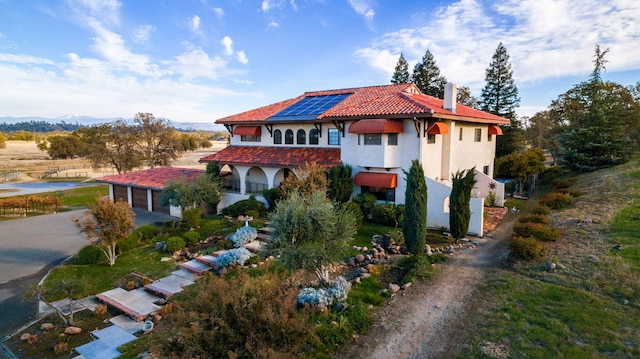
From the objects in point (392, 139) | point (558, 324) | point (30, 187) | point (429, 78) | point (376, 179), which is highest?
point (429, 78)

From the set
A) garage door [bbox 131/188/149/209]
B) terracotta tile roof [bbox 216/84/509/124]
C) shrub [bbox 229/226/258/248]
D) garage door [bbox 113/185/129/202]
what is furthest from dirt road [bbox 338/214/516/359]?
garage door [bbox 113/185/129/202]

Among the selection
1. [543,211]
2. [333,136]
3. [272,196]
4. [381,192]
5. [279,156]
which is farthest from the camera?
[279,156]

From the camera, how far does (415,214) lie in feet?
53.1

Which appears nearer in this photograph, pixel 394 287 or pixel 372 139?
pixel 394 287

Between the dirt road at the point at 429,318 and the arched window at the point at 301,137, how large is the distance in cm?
1653

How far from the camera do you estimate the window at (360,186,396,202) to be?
23761 millimetres

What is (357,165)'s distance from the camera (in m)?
24.3

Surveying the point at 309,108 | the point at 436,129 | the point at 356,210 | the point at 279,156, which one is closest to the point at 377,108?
the point at 436,129

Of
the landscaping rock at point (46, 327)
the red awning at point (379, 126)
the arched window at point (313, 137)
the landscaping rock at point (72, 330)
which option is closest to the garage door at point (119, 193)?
the arched window at point (313, 137)

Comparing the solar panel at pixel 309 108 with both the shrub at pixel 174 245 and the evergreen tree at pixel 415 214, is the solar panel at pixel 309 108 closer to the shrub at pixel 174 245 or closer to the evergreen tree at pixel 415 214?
the evergreen tree at pixel 415 214

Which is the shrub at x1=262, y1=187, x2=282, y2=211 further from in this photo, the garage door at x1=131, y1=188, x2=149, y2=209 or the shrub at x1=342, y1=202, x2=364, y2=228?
the garage door at x1=131, y1=188, x2=149, y2=209

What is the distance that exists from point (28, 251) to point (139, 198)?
1204 cm

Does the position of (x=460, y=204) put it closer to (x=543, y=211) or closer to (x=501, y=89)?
(x=543, y=211)

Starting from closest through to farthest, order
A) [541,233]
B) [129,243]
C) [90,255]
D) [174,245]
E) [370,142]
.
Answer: [541,233] → [90,255] → [174,245] → [129,243] → [370,142]
